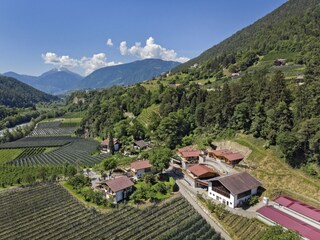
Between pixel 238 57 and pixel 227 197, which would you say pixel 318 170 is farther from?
pixel 238 57

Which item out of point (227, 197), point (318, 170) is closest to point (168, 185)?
point (227, 197)

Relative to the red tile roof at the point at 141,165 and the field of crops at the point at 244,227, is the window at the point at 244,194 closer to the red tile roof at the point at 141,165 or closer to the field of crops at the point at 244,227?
the field of crops at the point at 244,227

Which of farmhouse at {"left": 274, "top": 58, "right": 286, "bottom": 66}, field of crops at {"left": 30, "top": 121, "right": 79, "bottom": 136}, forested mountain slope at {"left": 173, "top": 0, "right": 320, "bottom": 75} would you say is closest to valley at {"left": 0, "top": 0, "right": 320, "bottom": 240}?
farmhouse at {"left": 274, "top": 58, "right": 286, "bottom": 66}

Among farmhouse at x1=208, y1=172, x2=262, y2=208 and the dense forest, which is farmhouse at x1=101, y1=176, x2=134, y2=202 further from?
the dense forest

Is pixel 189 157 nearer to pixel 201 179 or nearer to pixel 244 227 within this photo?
pixel 201 179

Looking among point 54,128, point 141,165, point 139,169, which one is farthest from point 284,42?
point 54,128
